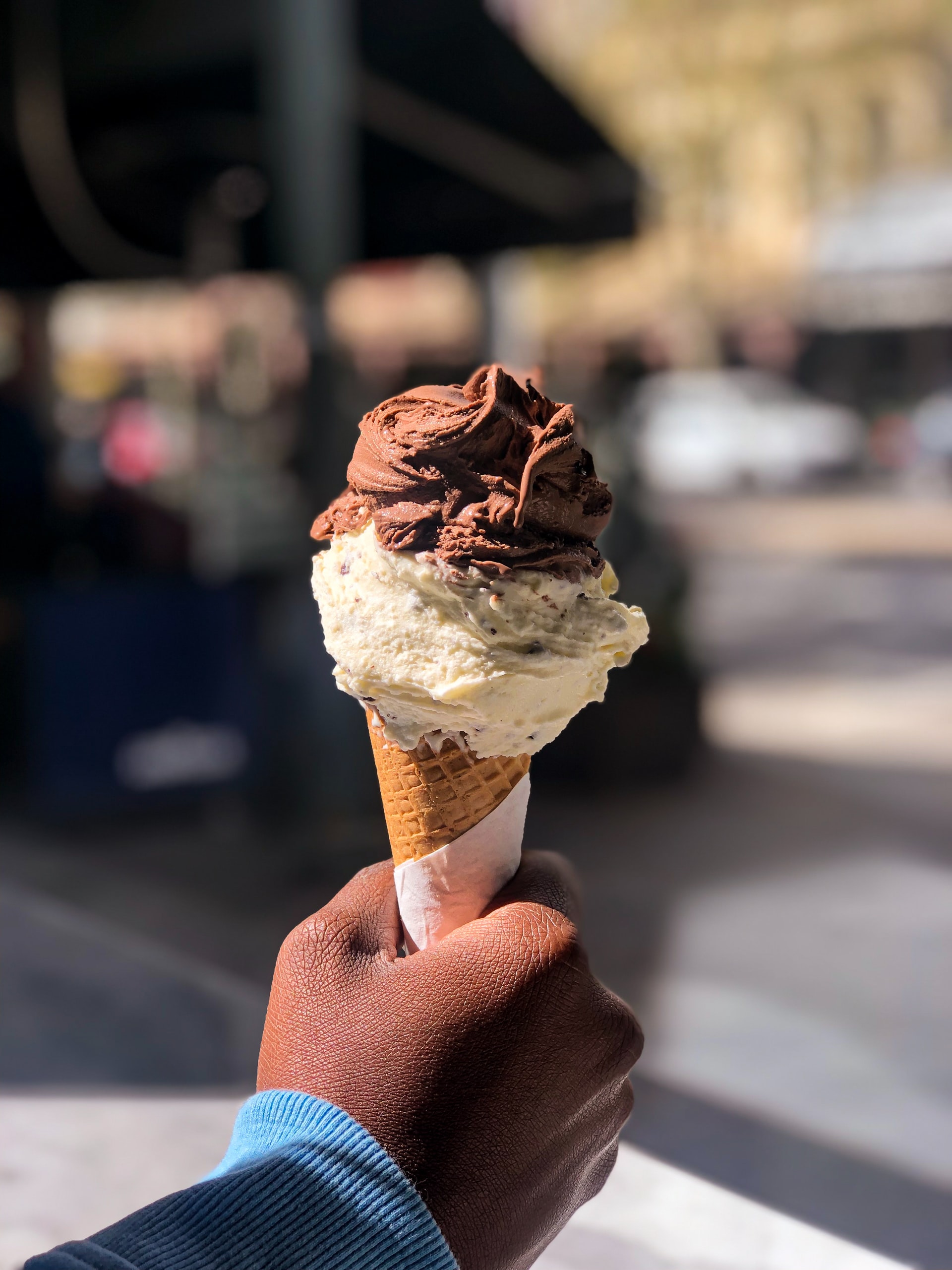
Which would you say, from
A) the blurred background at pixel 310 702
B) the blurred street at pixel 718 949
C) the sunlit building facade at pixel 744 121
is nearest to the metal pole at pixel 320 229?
the blurred background at pixel 310 702

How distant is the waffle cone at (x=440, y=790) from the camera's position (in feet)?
4.97

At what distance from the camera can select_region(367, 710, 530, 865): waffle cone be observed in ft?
4.97

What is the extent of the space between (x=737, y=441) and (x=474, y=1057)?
22.5m

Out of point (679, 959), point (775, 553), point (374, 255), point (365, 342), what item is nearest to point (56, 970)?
point (679, 959)

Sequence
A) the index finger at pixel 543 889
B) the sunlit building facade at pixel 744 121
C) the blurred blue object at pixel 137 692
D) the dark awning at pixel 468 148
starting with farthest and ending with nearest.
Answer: the sunlit building facade at pixel 744 121
the dark awning at pixel 468 148
the blurred blue object at pixel 137 692
the index finger at pixel 543 889

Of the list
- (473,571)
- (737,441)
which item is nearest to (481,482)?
(473,571)

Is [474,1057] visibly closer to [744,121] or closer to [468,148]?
[468,148]

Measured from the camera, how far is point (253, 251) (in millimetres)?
7562

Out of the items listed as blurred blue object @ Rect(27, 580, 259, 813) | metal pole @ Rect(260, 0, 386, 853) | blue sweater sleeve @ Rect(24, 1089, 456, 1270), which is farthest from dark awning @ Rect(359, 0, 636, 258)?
blue sweater sleeve @ Rect(24, 1089, 456, 1270)

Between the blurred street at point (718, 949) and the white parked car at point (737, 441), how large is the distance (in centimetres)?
1574

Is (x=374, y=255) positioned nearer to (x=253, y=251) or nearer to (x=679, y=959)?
(x=253, y=251)

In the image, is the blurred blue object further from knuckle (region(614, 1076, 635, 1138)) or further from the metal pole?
knuckle (region(614, 1076, 635, 1138))

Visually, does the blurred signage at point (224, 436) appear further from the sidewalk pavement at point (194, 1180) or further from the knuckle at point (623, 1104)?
the knuckle at point (623, 1104)

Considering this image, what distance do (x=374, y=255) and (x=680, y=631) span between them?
2.89 m
